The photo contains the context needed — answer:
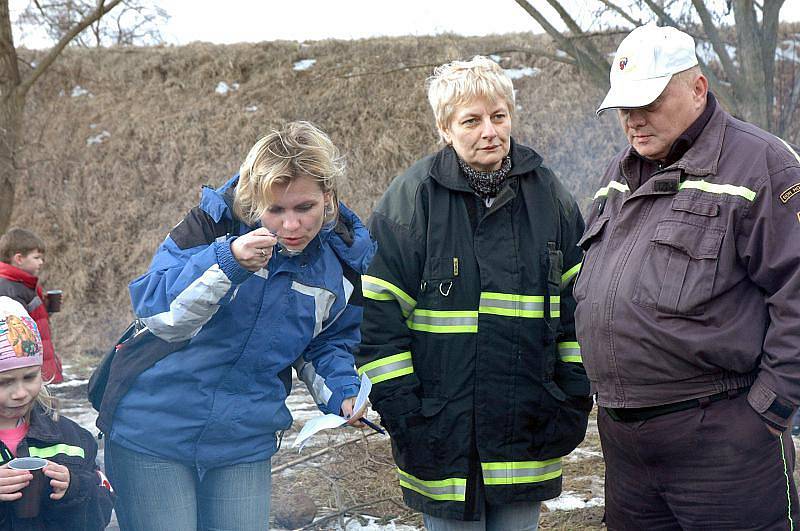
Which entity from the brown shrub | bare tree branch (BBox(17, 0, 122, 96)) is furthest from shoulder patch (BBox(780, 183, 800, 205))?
the brown shrub

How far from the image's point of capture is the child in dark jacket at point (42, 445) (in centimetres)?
244

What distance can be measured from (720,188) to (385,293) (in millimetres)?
1132

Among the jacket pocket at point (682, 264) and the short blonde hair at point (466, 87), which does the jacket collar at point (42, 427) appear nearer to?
the short blonde hair at point (466, 87)

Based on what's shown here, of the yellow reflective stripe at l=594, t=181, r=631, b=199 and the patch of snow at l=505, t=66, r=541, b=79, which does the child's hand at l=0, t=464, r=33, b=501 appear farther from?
the patch of snow at l=505, t=66, r=541, b=79

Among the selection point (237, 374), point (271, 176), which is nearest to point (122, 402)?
point (237, 374)

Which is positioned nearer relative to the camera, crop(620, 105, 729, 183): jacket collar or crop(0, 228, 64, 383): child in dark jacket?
crop(620, 105, 729, 183): jacket collar

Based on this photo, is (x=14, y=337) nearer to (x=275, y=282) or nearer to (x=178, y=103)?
(x=275, y=282)

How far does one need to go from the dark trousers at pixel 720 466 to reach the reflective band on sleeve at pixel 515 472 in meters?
0.40

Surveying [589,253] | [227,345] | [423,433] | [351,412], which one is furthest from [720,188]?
[227,345]

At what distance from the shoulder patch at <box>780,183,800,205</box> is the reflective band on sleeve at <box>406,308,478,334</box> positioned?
1.03m

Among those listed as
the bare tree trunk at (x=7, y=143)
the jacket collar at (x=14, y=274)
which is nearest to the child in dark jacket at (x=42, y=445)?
the jacket collar at (x=14, y=274)

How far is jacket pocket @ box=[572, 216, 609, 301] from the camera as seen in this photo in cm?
274

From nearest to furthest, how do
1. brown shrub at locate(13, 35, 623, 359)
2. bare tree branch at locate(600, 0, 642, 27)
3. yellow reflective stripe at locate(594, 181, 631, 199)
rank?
yellow reflective stripe at locate(594, 181, 631, 199), bare tree branch at locate(600, 0, 642, 27), brown shrub at locate(13, 35, 623, 359)

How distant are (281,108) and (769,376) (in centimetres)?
1339
